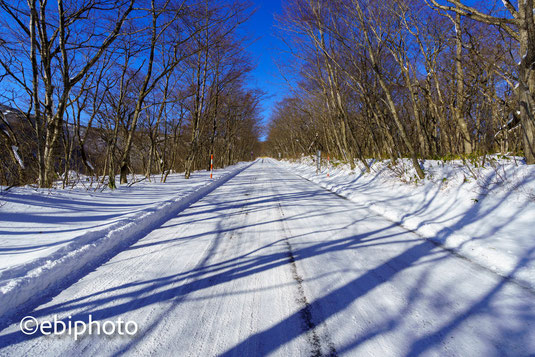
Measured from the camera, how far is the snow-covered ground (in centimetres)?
294

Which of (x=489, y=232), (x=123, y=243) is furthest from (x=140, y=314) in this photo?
(x=489, y=232)

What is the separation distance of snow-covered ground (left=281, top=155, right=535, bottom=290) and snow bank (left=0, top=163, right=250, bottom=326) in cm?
471

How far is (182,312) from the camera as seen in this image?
6.42 feet

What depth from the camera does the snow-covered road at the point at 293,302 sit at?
5.26ft

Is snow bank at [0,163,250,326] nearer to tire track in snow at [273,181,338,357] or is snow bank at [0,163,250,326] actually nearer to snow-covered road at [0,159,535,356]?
snow-covered road at [0,159,535,356]

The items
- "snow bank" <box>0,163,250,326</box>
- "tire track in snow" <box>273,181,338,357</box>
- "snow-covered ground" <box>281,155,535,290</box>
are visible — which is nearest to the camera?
"tire track in snow" <box>273,181,338,357</box>

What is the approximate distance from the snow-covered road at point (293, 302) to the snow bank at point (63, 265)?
204mm

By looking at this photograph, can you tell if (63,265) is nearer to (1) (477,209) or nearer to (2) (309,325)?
(2) (309,325)

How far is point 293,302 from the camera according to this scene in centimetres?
207

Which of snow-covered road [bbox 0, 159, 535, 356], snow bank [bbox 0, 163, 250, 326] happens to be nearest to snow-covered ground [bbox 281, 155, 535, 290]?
snow-covered road [bbox 0, 159, 535, 356]

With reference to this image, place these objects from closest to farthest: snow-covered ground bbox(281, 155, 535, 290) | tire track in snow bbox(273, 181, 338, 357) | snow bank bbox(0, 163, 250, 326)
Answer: tire track in snow bbox(273, 181, 338, 357), snow bank bbox(0, 163, 250, 326), snow-covered ground bbox(281, 155, 535, 290)

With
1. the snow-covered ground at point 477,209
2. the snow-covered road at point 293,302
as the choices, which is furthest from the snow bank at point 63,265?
the snow-covered ground at point 477,209

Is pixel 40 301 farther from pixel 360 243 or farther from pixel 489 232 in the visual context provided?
pixel 489 232

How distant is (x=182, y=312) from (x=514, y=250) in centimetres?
393
